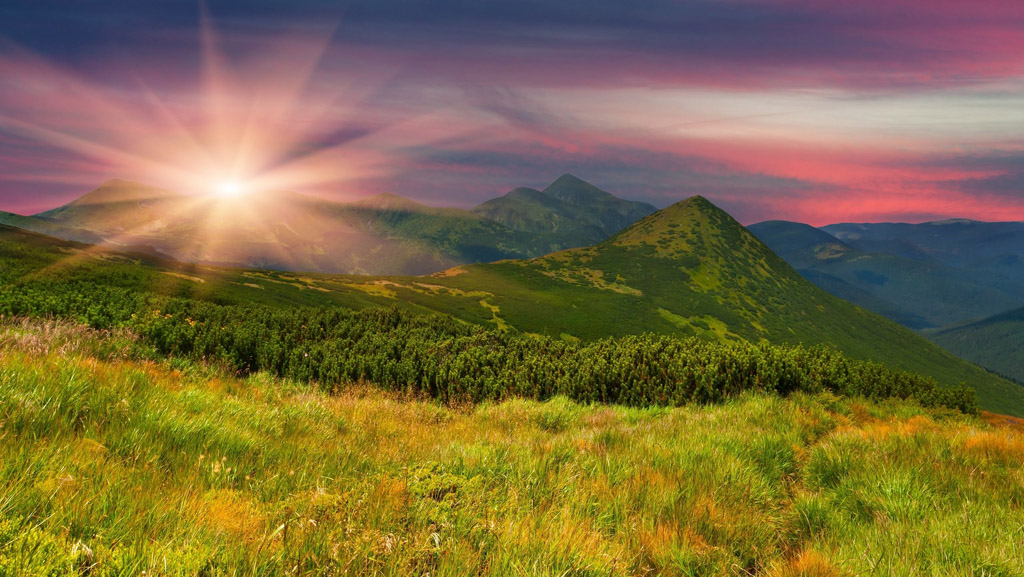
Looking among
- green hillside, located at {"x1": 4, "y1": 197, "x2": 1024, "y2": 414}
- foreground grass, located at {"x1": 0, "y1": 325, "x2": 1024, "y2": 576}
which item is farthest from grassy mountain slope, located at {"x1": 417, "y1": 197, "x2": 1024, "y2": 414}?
foreground grass, located at {"x1": 0, "y1": 325, "x2": 1024, "y2": 576}

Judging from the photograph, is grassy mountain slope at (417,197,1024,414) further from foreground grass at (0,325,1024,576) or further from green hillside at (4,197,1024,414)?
foreground grass at (0,325,1024,576)

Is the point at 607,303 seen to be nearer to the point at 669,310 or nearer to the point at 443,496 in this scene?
the point at 669,310

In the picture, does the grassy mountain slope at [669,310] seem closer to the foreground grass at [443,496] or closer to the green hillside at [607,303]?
the green hillside at [607,303]

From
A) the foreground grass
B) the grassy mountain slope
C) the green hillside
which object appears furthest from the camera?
the grassy mountain slope

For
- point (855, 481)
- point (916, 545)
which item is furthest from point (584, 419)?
point (916, 545)

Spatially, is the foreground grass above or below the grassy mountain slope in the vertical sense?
above

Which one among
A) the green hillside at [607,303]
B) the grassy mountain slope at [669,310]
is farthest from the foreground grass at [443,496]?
the grassy mountain slope at [669,310]

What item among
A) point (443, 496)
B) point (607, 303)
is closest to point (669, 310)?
point (607, 303)

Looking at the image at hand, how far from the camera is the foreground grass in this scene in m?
2.28

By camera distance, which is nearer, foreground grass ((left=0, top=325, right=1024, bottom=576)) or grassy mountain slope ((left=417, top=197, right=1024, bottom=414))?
foreground grass ((left=0, top=325, right=1024, bottom=576))

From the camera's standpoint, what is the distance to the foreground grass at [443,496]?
2.28 metres

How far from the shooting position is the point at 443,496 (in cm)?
349

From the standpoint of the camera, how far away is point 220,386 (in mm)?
7504

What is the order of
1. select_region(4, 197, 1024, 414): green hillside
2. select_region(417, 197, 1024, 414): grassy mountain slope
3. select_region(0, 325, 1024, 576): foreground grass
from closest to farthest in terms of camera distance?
select_region(0, 325, 1024, 576): foreground grass < select_region(4, 197, 1024, 414): green hillside < select_region(417, 197, 1024, 414): grassy mountain slope
